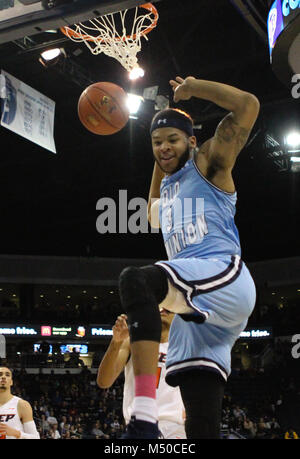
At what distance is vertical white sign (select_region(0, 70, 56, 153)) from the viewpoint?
9468 mm

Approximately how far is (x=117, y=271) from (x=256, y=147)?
12.7 m

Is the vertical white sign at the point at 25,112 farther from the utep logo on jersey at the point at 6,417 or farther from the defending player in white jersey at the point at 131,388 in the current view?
the defending player in white jersey at the point at 131,388

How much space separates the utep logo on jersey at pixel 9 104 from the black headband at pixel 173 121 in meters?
6.63

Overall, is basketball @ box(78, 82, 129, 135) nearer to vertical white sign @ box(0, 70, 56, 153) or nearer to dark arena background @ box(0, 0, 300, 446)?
dark arena background @ box(0, 0, 300, 446)

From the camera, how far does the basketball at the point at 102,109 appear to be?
6.80 metres

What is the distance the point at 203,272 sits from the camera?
8.81ft

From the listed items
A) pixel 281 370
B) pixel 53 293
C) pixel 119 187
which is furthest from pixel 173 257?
pixel 53 293

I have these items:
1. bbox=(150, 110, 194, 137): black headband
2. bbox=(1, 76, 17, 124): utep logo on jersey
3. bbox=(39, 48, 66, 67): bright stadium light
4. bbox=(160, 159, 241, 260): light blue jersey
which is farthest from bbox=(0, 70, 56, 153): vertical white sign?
bbox=(160, 159, 241, 260): light blue jersey

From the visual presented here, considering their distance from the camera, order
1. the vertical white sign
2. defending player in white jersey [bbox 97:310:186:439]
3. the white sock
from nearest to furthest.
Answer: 1. the white sock
2. defending player in white jersey [bbox 97:310:186:439]
3. the vertical white sign

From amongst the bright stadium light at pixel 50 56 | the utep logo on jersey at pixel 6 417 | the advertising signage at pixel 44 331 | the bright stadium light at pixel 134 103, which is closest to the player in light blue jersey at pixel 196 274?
the utep logo on jersey at pixel 6 417

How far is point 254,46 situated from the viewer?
432 inches

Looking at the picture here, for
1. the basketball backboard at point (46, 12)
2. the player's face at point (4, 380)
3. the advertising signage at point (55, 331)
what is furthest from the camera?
the advertising signage at point (55, 331)

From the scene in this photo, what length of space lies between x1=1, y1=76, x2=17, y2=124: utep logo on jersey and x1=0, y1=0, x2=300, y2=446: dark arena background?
0.20 ft

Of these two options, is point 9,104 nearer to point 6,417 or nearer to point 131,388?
point 6,417
